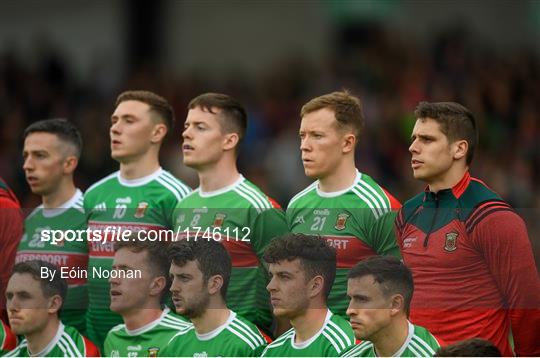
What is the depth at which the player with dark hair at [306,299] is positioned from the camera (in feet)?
26.0

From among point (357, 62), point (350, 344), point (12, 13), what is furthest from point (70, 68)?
point (350, 344)

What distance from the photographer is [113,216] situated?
898 cm

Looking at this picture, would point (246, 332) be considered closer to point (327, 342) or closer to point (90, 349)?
point (327, 342)

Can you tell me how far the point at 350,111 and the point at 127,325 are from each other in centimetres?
187

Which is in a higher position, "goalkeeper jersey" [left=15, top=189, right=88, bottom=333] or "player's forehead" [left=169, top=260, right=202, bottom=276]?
"goalkeeper jersey" [left=15, top=189, right=88, bottom=333]

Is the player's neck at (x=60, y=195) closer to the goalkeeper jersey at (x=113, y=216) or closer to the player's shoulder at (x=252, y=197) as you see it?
the goalkeeper jersey at (x=113, y=216)

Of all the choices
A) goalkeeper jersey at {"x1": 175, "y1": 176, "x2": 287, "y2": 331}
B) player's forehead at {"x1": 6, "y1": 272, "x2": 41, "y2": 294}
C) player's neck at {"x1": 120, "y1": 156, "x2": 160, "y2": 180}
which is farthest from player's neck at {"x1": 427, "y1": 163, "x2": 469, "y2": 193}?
player's forehead at {"x1": 6, "y1": 272, "x2": 41, "y2": 294}

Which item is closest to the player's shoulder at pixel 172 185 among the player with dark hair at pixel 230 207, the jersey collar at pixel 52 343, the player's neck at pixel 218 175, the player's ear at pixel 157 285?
the player with dark hair at pixel 230 207

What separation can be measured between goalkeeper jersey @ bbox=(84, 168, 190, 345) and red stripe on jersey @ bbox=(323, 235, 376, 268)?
3.87ft

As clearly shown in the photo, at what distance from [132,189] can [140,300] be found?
3.26 ft

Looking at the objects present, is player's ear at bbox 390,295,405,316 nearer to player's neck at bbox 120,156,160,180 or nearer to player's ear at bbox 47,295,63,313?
player's ear at bbox 47,295,63,313

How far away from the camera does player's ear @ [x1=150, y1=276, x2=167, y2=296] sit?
8.34m

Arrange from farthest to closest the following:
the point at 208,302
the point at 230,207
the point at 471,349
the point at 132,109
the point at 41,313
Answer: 1. the point at 132,109
2. the point at 230,207
3. the point at 41,313
4. the point at 208,302
5. the point at 471,349

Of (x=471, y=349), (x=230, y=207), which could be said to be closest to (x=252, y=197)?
(x=230, y=207)
